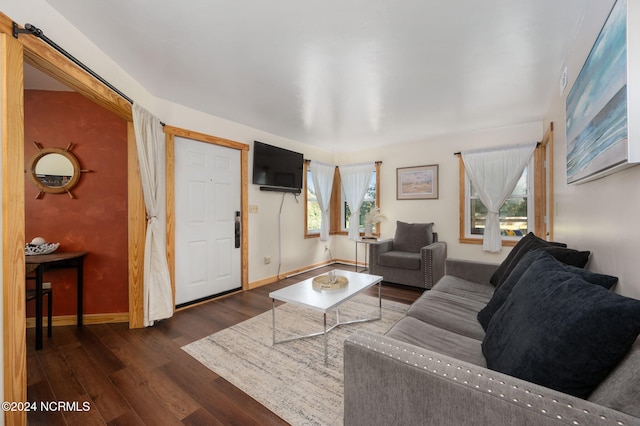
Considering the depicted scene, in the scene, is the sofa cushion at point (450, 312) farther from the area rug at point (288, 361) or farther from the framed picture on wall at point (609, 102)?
the framed picture on wall at point (609, 102)

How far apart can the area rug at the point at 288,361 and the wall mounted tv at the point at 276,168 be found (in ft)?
6.35

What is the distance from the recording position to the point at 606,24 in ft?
3.70

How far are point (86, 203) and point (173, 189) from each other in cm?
80

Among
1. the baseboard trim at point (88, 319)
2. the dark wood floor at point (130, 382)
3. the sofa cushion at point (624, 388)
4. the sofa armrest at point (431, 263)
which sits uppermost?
the sofa cushion at point (624, 388)

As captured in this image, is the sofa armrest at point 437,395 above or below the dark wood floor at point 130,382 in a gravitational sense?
above

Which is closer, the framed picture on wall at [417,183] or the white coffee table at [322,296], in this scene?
the white coffee table at [322,296]

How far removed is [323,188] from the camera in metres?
4.97

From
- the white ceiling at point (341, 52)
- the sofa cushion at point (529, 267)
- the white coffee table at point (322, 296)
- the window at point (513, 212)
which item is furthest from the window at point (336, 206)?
the sofa cushion at point (529, 267)

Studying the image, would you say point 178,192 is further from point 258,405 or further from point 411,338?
point 411,338

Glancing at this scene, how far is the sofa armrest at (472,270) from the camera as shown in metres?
2.40

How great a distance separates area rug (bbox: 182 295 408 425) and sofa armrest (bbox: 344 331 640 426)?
656mm

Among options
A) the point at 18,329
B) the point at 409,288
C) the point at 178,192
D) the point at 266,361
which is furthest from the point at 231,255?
the point at 409,288

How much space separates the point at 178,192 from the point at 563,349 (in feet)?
10.9

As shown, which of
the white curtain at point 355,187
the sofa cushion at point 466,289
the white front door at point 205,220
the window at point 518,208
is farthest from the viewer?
the white curtain at point 355,187
